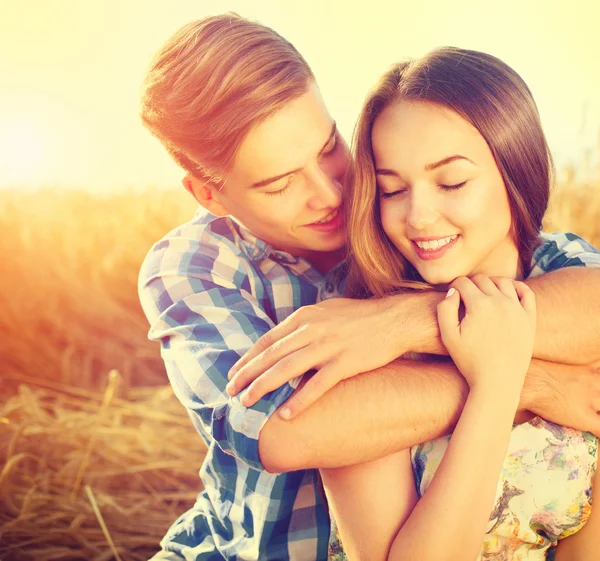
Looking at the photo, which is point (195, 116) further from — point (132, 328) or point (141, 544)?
point (132, 328)

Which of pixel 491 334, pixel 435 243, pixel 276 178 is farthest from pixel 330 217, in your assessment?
pixel 491 334

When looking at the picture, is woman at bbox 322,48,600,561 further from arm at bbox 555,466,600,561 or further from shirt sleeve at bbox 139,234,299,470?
shirt sleeve at bbox 139,234,299,470

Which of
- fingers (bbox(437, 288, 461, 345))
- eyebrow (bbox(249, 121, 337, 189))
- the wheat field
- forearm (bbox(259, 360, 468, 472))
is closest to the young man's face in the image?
eyebrow (bbox(249, 121, 337, 189))

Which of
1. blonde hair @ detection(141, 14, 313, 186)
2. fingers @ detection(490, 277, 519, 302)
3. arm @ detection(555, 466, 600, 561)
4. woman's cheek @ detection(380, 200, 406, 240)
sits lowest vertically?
arm @ detection(555, 466, 600, 561)

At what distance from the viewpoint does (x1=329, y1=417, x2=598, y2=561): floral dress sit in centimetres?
173

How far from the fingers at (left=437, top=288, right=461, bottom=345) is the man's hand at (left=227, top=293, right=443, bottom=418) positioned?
0.16 ft

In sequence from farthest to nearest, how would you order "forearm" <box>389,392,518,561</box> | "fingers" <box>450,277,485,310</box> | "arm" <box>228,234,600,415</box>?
"fingers" <box>450,277,485,310</box>, "arm" <box>228,234,600,415</box>, "forearm" <box>389,392,518,561</box>

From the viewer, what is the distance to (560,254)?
2.12 metres

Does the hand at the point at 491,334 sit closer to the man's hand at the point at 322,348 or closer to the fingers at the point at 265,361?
the man's hand at the point at 322,348

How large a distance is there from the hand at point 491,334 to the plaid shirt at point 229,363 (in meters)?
0.39

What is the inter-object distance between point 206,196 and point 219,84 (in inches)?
17.6

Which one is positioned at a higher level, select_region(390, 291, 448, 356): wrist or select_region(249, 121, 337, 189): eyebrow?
select_region(249, 121, 337, 189): eyebrow

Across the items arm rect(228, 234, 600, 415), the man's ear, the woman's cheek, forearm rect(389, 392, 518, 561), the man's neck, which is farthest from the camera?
the man's neck

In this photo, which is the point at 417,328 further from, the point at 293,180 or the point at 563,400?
the point at 293,180
